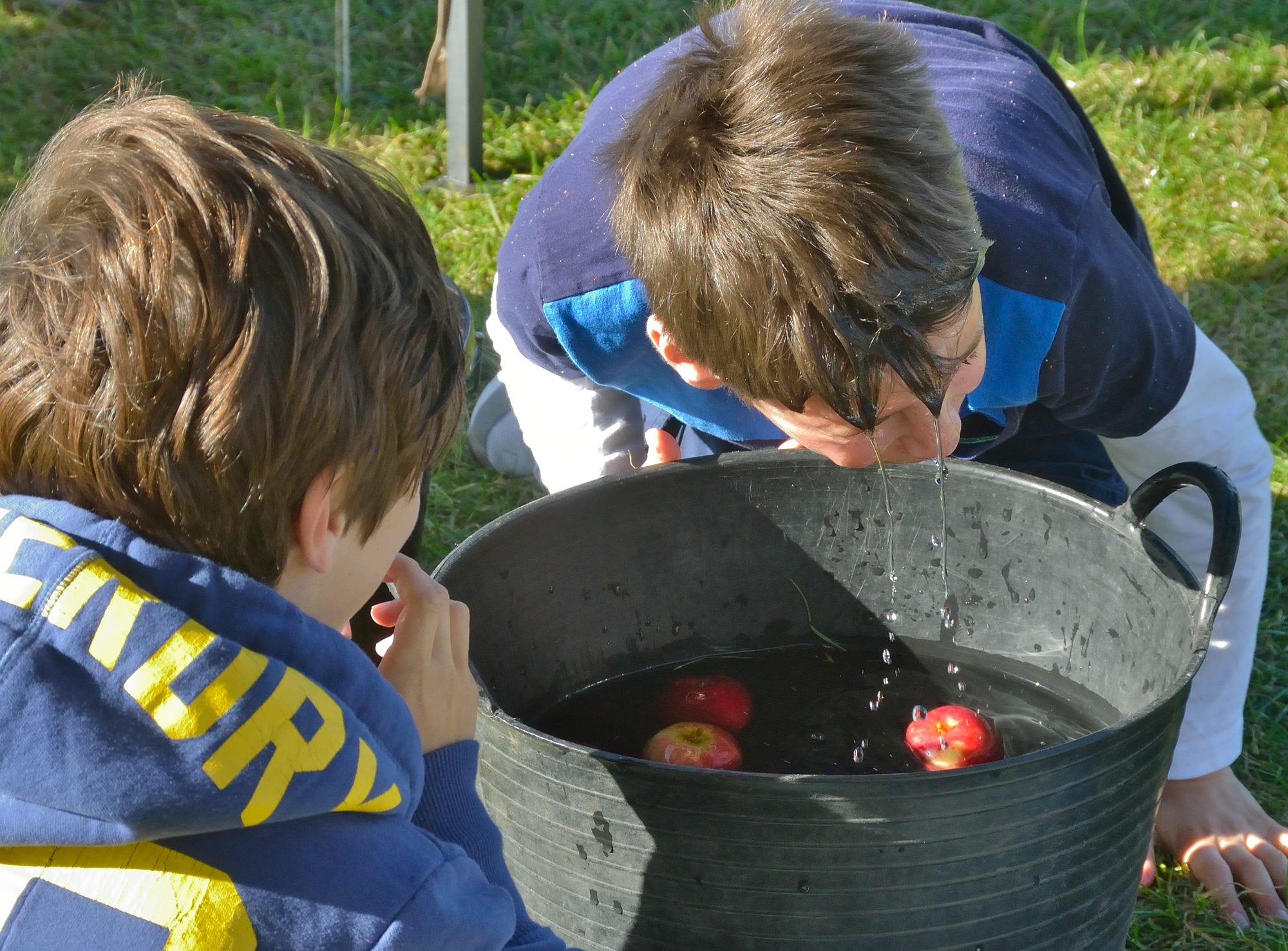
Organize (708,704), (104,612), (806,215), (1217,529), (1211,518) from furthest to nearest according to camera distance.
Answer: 1. (1211,518)
2. (708,704)
3. (1217,529)
4. (806,215)
5. (104,612)

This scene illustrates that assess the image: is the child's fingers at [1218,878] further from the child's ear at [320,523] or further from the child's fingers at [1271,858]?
the child's ear at [320,523]

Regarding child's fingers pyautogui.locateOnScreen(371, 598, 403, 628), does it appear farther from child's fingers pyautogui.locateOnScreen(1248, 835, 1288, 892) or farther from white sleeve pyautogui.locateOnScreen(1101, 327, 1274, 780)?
child's fingers pyautogui.locateOnScreen(1248, 835, 1288, 892)

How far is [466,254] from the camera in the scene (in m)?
3.16

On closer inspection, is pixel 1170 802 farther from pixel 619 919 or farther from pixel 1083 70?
pixel 1083 70

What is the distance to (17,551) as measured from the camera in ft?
2.87

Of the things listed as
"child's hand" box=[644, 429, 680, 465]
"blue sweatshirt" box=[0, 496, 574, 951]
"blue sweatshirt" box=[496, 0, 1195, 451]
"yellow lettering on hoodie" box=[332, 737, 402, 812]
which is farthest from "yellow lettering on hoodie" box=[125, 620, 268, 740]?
"child's hand" box=[644, 429, 680, 465]

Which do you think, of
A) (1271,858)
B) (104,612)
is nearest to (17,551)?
(104,612)

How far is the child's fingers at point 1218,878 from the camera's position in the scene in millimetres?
1710

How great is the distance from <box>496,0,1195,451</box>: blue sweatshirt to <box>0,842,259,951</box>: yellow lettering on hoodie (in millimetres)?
801

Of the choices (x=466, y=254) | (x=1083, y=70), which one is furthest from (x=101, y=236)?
(x=1083, y=70)

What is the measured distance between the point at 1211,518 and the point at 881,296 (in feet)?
2.93

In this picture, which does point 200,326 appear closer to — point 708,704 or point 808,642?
point 708,704

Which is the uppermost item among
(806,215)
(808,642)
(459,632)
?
(806,215)

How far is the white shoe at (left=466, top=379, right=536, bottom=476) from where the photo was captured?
2.62 meters
